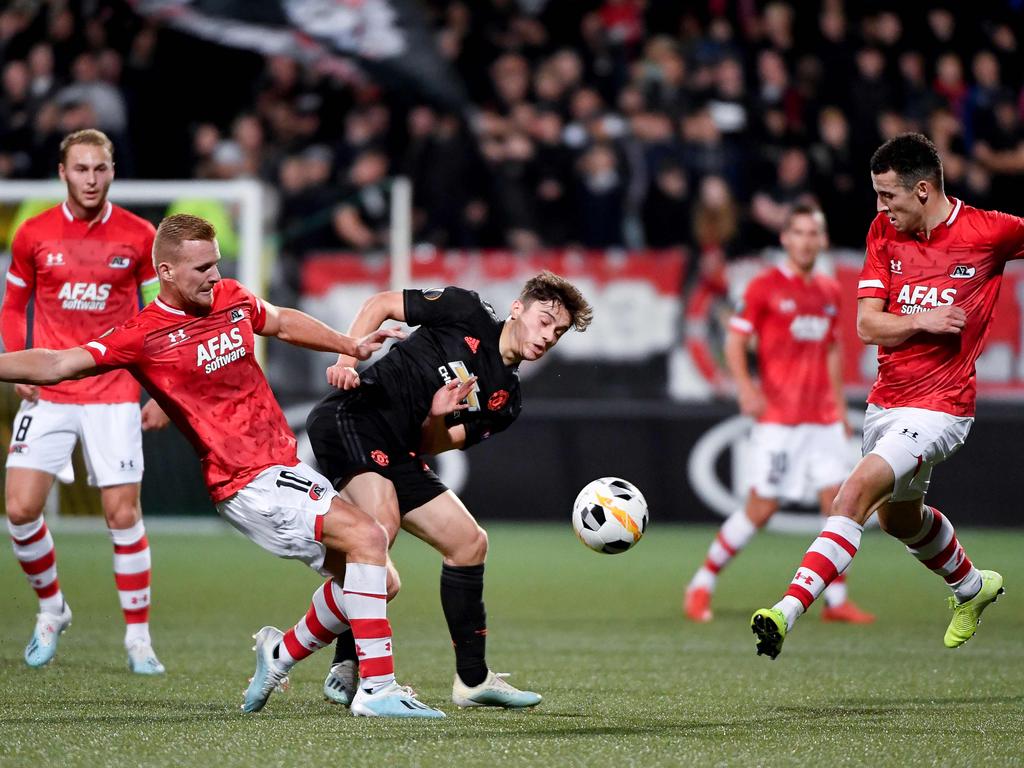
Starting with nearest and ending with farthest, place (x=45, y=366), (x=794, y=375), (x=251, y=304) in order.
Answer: (x=45, y=366)
(x=251, y=304)
(x=794, y=375)

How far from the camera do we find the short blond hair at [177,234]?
5598 mm

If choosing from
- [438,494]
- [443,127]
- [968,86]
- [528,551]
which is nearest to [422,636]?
[438,494]

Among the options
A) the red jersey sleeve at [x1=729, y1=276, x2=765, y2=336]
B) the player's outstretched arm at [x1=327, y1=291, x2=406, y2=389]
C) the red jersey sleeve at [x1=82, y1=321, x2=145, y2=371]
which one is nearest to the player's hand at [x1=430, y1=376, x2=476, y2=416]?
the player's outstretched arm at [x1=327, y1=291, x2=406, y2=389]

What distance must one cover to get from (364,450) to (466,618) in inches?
29.3

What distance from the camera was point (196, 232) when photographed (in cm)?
565

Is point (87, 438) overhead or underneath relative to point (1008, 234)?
underneath

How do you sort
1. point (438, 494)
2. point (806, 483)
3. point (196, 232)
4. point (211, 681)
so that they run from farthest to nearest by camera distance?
point (806, 483) → point (211, 681) → point (438, 494) → point (196, 232)

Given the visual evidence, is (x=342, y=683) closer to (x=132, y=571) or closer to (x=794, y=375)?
(x=132, y=571)

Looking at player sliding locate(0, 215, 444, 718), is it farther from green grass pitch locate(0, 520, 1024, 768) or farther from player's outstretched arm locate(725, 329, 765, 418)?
player's outstretched arm locate(725, 329, 765, 418)

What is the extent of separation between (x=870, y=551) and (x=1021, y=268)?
267 cm

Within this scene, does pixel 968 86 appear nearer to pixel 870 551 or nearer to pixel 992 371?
pixel 992 371

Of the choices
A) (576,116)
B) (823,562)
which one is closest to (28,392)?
(823,562)

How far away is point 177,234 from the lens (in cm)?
563

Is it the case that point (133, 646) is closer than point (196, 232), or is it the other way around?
point (196, 232)
